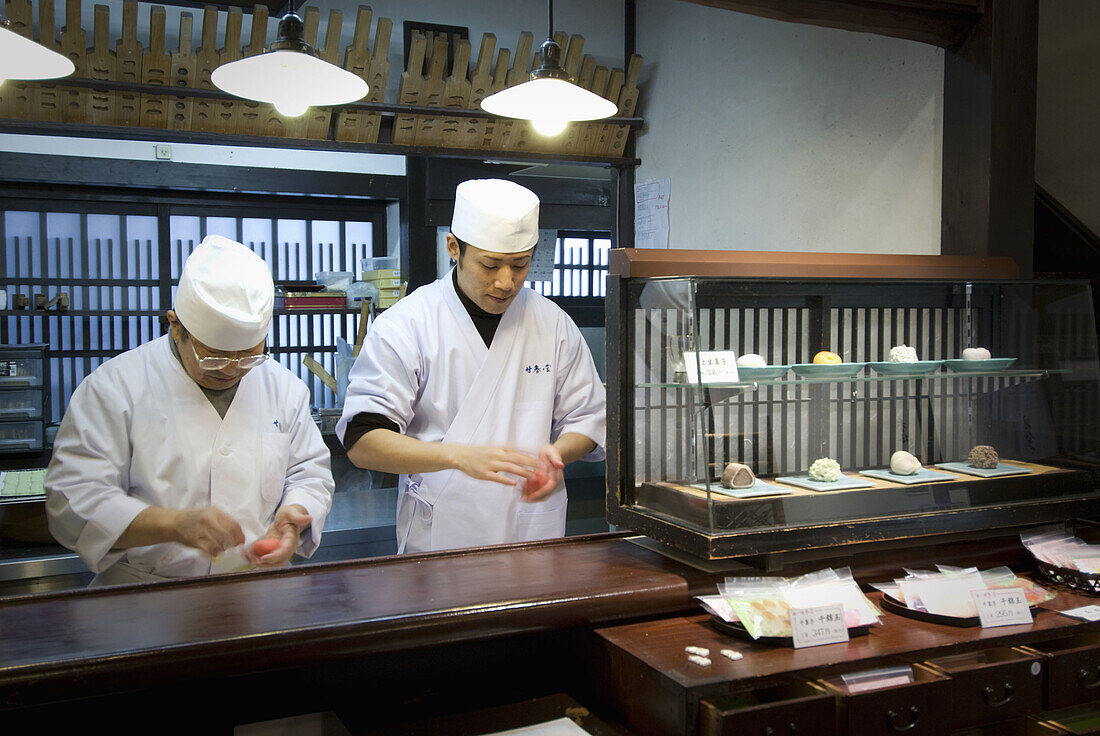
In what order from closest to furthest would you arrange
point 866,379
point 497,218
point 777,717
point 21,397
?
point 777,717, point 866,379, point 497,218, point 21,397

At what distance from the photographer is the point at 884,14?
8.37 feet

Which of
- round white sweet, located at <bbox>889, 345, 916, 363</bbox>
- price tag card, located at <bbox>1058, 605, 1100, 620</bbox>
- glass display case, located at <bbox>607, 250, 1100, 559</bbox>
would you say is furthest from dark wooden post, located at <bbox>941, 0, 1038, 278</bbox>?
price tag card, located at <bbox>1058, 605, 1100, 620</bbox>

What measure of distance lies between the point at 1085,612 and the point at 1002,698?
345 millimetres

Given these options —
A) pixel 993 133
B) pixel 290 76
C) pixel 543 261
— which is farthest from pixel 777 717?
pixel 543 261

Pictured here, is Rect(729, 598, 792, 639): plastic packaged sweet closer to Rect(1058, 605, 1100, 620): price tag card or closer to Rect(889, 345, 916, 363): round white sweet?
Rect(1058, 605, 1100, 620): price tag card

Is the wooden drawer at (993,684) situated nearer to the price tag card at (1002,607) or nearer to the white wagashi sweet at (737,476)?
the price tag card at (1002,607)

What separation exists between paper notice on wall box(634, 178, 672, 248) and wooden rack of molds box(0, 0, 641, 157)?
249 millimetres

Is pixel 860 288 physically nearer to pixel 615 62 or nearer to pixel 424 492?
pixel 424 492

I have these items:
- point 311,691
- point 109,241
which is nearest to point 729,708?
point 311,691

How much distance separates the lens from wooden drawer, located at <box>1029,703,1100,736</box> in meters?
1.66

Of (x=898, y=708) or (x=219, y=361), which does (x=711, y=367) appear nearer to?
(x=898, y=708)

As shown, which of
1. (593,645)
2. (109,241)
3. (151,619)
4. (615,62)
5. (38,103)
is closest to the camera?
(151,619)

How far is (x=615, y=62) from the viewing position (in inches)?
172

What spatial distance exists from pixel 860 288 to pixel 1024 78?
1156 mm
